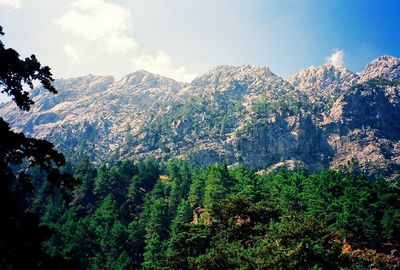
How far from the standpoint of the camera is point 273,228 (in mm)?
41125

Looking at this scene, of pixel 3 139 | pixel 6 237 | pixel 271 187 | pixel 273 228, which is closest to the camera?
pixel 6 237

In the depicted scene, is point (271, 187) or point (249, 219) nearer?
point (249, 219)

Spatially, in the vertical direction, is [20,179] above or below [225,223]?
above

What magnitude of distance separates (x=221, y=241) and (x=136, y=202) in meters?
66.5

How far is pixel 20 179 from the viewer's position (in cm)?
1291

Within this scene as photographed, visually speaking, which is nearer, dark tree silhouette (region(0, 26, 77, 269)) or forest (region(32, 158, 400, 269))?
dark tree silhouette (region(0, 26, 77, 269))

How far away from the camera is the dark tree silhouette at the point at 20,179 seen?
11.0 metres

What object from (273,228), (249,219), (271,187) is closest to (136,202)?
(271,187)

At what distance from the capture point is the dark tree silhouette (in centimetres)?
1098

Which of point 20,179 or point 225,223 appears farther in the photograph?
point 225,223

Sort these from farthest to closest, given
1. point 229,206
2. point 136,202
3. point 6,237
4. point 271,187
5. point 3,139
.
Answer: point 136,202 < point 271,187 < point 229,206 < point 3,139 < point 6,237

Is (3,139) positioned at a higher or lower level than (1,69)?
lower

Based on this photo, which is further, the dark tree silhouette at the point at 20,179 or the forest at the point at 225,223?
the forest at the point at 225,223

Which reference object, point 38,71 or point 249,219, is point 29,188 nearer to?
point 38,71
